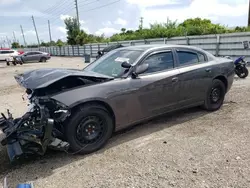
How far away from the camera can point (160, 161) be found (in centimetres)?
326

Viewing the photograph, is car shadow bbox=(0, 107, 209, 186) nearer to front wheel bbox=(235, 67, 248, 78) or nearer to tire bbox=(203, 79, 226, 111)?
tire bbox=(203, 79, 226, 111)

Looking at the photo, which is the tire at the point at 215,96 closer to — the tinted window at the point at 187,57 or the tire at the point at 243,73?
the tinted window at the point at 187,57

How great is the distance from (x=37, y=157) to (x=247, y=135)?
3.44 m

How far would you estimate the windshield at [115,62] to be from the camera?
404 cm

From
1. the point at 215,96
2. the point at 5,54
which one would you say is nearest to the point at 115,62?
the point at 215,96

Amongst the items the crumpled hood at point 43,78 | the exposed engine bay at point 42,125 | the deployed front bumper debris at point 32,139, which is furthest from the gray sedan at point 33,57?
the deployed front bumper debris at point 32,139

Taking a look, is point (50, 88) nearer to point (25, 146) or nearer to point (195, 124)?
point (25, 146)

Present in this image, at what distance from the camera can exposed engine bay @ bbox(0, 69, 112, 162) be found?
3.04m

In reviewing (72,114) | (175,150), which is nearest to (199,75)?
(175,150)

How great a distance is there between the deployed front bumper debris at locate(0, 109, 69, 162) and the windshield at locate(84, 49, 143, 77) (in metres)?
1.43

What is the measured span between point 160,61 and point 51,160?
253 centimetres

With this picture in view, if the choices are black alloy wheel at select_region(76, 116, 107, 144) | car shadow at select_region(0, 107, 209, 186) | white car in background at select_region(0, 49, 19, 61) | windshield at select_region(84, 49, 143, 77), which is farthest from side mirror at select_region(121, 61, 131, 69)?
white car in background at select_region(0, 49, 19, 61)

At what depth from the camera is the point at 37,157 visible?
139 inches

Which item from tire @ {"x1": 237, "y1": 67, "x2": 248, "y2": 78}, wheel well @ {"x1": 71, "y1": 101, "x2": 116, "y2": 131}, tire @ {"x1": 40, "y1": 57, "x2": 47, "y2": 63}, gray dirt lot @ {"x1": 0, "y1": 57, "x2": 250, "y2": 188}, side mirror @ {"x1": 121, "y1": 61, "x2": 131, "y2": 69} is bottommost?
gray dirt lot @ {"x1": 0, "y1": 57, "x2": 250, "y2": 188}
